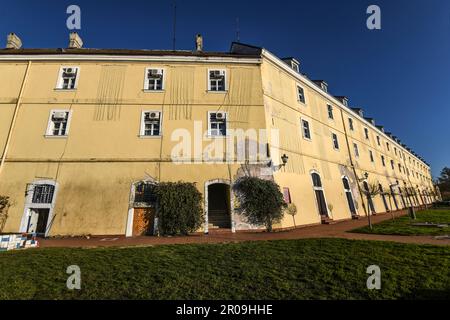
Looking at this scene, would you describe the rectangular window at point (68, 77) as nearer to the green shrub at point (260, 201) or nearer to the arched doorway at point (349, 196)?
the green shrub at point (260, 201)

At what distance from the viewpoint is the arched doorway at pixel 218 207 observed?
1262 centimetres

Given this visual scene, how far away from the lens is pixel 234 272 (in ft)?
18.3

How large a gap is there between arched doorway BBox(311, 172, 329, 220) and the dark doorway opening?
685 centimetres

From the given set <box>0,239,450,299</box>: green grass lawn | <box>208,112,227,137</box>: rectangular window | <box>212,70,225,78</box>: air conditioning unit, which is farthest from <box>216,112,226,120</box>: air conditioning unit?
<box>0,239,450,299</box>: green grass lawn

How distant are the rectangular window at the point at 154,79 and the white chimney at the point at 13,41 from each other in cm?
1077

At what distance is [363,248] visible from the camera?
7375 mm

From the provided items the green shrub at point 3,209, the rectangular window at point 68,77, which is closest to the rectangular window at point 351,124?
the rectangular window at point 68,77

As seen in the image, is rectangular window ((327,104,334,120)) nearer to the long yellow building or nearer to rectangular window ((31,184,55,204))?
the long yellow building

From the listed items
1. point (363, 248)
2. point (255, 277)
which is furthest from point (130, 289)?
point (363, 248)

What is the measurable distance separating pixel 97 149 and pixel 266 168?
32.6ft
